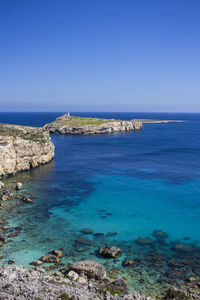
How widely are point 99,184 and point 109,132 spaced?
413 ft

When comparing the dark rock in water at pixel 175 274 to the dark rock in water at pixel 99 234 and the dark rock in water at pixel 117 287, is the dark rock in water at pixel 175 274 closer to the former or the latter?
the dark rock in water at pixel 117 287

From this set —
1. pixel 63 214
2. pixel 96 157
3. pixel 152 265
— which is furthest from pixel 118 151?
pixel 152 265

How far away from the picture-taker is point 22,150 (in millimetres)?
70500

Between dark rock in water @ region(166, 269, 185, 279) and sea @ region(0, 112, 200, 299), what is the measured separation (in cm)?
11

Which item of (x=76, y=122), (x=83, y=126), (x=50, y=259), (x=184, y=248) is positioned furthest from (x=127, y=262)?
(x=76, y=122)

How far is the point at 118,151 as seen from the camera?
4193 inches

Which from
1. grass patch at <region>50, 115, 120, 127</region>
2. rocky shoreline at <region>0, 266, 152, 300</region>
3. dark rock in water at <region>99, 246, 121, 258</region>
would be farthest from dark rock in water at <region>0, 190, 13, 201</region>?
grass patch at <region>50, 115, 120, 127</region>

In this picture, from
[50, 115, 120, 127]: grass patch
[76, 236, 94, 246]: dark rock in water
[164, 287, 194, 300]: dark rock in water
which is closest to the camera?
[164, 287, 194, 300]: dark rock in water

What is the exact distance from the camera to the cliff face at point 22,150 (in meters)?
64.6

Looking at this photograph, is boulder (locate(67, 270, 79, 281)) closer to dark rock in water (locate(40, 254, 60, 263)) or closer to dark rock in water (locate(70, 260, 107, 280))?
dark rock in water (locate(70, 260, 107, 280))

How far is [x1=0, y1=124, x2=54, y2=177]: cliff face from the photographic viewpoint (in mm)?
64606

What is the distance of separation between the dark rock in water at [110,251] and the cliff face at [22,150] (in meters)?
40.3

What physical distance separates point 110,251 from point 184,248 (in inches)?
402

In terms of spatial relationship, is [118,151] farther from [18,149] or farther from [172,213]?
[172,213]
